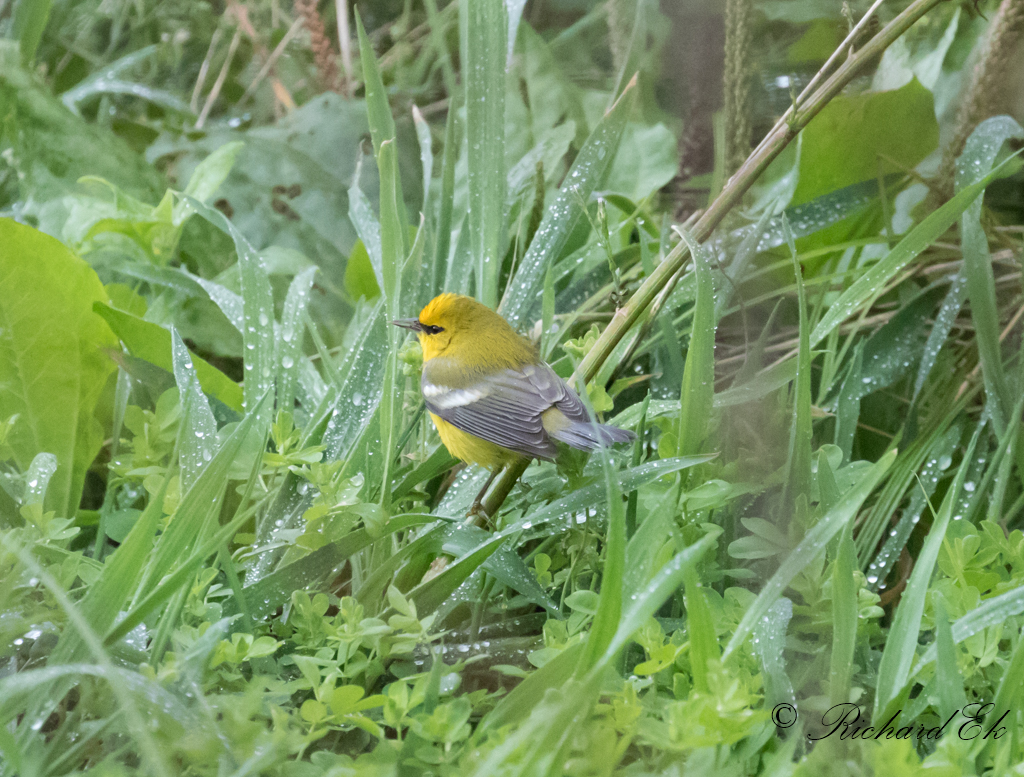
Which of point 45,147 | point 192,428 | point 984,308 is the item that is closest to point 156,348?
point 192,428

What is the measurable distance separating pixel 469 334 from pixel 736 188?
0.50 m

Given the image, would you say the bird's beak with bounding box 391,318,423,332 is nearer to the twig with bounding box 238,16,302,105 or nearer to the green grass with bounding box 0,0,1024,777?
the green grass with bounding box 0,0,1024,777

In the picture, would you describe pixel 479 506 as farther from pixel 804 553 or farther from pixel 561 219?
pixel 561 219

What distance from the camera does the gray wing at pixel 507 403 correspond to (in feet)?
3.60

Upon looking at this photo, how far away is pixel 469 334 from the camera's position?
52.8 inches

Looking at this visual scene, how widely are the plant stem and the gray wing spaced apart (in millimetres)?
59

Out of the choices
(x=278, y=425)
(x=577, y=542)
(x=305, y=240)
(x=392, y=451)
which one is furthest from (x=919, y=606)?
(x=305, y=240)

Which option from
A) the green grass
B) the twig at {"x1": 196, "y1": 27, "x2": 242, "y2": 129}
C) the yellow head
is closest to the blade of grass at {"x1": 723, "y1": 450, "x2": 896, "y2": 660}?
the green grass

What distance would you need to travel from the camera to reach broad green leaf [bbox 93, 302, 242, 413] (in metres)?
1.31

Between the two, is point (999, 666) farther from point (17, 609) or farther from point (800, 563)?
point (17, 609)

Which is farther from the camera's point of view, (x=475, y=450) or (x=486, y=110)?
(x=486, y=110)

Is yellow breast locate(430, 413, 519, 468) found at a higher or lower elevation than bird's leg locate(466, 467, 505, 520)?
higher

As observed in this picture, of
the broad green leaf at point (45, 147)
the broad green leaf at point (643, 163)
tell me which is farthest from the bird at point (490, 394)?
the broad green leaf at point (45, 147)

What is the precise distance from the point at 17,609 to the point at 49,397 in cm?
52
